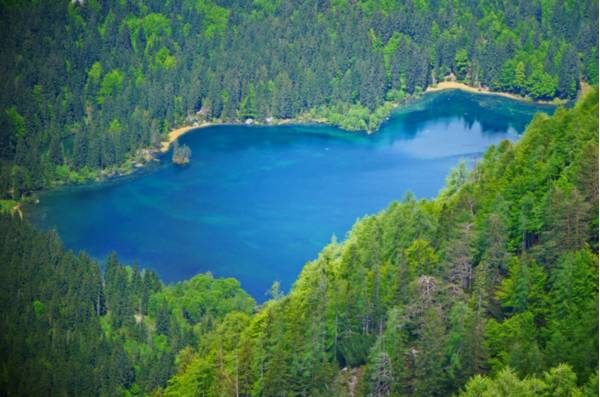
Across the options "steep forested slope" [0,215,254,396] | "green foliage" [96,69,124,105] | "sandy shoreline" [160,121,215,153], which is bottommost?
"steep forested slope" [0,215,254,396]

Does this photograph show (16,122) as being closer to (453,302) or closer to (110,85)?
(110,85)

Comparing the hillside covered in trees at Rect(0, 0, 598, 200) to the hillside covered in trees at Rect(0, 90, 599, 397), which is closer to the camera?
the hillside covered in trees at Rect(0, 90, 599, 397)

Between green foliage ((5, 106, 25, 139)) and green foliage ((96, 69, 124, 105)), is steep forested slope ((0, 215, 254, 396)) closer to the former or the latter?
green foliage ((5, 106, 25, 139))

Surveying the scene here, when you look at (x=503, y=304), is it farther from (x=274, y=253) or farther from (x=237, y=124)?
(x=237, y=124)

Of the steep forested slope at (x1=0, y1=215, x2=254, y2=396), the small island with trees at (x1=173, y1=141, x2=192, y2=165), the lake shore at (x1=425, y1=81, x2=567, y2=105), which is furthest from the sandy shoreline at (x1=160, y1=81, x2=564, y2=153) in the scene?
the steep forested slope at (x1=0, y1=215, x2=254, y2=396)

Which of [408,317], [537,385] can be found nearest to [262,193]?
[408,317]

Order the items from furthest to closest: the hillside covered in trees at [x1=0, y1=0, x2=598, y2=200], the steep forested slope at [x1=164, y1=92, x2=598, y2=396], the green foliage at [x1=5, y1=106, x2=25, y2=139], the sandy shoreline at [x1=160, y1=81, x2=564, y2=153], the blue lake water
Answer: the hillside covered in trees at [x1=0, y1=0, x2=598, y2=200]
the sandy shoreline at [x1=160, y1=81, x2=564, y2=153]
the green foliage at [x1=5, y1=106, x2=25, y2=139]
the blue lake water
the steep forested slope at [x1=164, y1=92, x2=598, y2=396]

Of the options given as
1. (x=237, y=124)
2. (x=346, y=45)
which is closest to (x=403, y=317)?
(x=237, y=124)
